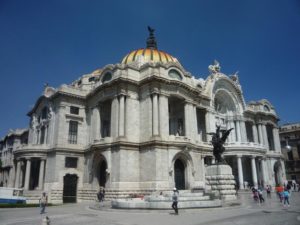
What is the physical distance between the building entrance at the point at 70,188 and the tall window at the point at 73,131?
5.06 meters

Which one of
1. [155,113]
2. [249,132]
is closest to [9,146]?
[155,113]

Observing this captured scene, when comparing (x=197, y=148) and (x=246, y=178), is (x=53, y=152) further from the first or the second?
(x=246, y=178)

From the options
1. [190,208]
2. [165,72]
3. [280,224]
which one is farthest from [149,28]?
[280,224]

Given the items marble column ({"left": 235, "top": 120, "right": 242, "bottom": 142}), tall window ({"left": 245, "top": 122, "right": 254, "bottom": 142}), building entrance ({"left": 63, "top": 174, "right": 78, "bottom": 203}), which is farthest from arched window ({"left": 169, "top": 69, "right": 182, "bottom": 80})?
tall window ({"left": 245, "top": 122, "right": 254, "bottom": 142})

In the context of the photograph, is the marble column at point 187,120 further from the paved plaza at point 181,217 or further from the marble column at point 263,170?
the marble column at point 263,170

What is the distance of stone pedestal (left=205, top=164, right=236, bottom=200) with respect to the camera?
26.1 meters

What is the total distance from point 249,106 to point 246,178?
47.6 feet

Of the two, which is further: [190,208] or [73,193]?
[73,193]

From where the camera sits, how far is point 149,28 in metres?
55.2

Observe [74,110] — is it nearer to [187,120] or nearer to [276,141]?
[187,120]

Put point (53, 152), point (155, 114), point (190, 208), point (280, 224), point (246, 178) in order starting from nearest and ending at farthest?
point (280, 224), point (190, 208), point (155, 114), point (53, 152), point (246, 178)

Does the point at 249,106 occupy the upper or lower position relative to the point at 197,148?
upper

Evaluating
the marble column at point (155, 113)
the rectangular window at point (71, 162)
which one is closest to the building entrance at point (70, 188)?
the rectangular window at point (71, 162)

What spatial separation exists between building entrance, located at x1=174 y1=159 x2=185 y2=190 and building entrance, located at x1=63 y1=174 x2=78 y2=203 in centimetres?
1424
